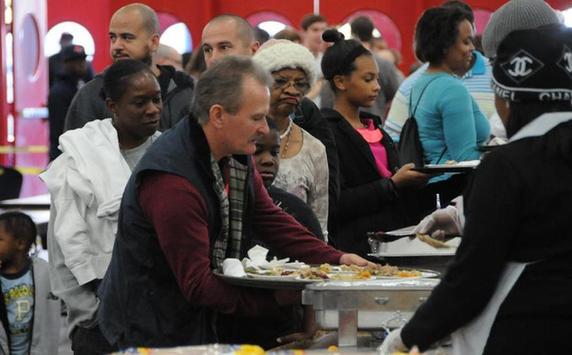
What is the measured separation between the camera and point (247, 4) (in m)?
18.9

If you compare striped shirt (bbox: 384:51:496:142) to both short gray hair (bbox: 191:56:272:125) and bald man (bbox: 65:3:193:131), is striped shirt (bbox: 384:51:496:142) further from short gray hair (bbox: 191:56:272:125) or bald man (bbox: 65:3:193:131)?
short gray hair (bbox: 191:56:272:125)

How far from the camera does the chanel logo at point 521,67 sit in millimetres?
3570

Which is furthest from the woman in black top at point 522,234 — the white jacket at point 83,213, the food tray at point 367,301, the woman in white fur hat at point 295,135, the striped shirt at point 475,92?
the striped shirt at point 475,92

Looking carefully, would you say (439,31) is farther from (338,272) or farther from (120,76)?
(338,272)

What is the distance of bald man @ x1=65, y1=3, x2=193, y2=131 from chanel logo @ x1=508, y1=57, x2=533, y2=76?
2.75 m

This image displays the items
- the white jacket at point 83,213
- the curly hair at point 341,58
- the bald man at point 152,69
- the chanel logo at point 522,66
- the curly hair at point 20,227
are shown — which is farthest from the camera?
the curly hair at point 20,227

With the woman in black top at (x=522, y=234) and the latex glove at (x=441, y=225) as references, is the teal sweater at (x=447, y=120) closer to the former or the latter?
the latex glove at (x=441, y=225)

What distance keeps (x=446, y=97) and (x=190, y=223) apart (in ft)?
9.00

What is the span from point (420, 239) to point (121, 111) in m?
1.48

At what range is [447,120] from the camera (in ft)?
22.1

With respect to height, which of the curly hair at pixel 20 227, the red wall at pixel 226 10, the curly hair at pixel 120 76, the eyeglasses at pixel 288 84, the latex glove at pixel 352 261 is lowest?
the curly hair at pixel 20 227

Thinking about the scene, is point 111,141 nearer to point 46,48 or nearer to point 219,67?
point 219,67

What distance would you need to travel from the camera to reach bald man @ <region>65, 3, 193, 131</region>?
662 cm

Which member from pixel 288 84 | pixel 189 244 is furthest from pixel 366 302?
pixel 288 84
